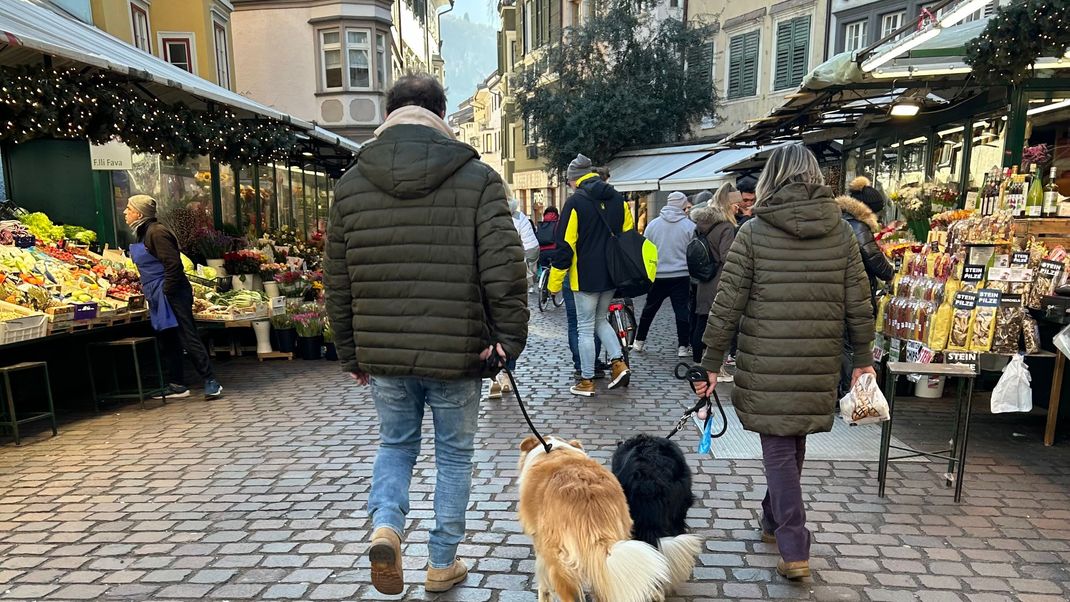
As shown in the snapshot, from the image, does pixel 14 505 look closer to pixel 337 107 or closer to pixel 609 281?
pixel 609 281

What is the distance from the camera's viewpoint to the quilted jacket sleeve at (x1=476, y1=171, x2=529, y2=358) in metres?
2.61

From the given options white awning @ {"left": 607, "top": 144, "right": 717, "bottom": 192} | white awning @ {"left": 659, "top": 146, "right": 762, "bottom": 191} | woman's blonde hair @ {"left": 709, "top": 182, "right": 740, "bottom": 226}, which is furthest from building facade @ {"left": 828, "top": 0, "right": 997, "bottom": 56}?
woman's blonde hair @ {"left": 709, "top": 182, "right": 740, "bottom": 226}

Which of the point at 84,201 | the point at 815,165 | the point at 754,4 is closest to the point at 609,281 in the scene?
the point at 815,165

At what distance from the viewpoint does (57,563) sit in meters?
3.22

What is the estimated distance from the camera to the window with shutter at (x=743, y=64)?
16.6 meters

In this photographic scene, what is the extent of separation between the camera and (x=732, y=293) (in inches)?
116

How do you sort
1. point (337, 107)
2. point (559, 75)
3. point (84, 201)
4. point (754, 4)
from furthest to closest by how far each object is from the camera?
point (337, 107) < point (559, 75) < point (754, 4) < point (84, 201)

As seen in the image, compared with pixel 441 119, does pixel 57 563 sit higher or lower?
lower

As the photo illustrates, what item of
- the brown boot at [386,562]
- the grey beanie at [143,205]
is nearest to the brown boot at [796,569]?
the brown boot at [386,562]

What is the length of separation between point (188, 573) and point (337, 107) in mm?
20798

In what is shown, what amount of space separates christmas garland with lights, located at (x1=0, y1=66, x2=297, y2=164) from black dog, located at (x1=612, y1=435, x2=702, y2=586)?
5840 mm

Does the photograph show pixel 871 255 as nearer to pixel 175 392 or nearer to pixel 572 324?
pixel 572 324

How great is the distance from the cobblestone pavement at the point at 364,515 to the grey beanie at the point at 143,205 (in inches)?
73.3

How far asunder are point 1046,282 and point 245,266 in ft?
28.0
